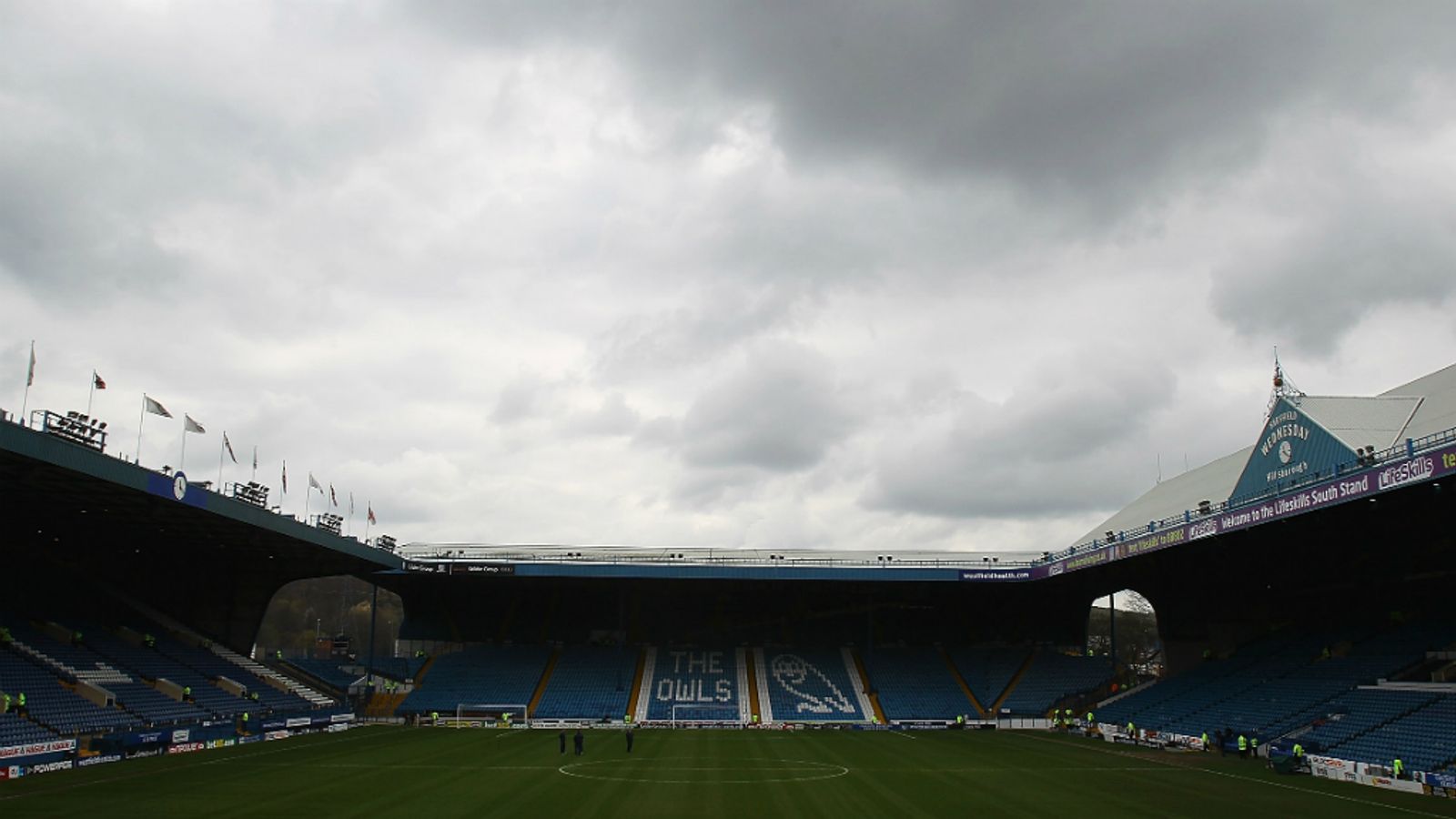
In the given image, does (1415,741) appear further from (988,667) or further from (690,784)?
(988,667)

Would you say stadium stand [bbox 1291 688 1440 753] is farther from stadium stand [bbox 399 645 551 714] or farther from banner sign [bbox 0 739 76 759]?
banner sign [bbox 0 739 76 759]

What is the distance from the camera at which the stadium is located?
3372 cm

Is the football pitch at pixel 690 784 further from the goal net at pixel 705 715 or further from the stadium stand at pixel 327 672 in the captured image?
the stadium stand at pixel 327 672

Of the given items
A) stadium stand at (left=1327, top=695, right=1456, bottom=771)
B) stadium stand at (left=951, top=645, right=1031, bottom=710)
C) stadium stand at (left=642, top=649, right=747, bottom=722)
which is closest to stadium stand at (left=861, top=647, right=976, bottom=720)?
stadium stand at (left=951, top=645, right=1031, bottom=710)

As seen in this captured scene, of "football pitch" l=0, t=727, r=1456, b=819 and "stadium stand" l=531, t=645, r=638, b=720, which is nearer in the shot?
"football pitch" l=0, t=727, r=1456, b=819

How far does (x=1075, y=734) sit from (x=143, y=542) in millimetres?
54646

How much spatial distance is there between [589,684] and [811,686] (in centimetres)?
1582

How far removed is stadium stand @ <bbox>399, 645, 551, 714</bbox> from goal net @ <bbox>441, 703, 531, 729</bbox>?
2.11ft

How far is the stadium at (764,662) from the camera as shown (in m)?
33.7

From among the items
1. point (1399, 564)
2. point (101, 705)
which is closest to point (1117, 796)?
point (1399, 564)

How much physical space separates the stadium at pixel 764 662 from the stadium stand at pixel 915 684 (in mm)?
317

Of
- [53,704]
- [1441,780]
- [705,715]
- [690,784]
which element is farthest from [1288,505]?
[53,704]

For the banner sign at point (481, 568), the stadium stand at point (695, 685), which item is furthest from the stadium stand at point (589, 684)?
the banner sign at point (481, 568)

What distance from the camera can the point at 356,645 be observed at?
4830 inches
